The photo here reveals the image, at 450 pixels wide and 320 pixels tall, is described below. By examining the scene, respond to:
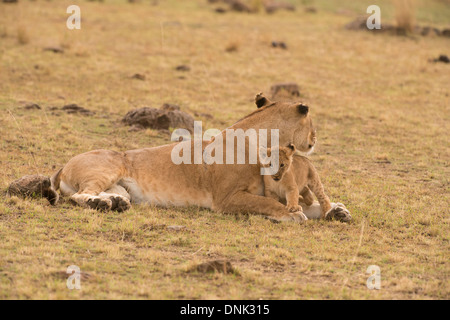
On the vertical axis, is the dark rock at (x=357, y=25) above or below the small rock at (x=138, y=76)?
above

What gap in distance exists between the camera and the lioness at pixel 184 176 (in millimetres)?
7430

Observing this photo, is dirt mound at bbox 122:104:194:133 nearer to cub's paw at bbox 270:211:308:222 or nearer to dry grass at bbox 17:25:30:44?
cub's paw at bbox 270:211:308:222

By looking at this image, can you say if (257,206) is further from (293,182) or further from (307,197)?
(307,197)

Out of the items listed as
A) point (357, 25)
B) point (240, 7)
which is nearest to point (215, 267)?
point (357, 25)

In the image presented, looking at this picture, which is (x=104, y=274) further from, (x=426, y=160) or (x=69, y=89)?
(x=69, y=89)

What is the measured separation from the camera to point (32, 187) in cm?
749

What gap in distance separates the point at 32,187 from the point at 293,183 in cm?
288

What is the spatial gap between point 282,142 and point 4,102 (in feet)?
22.4

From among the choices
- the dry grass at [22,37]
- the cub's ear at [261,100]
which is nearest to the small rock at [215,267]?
the cub's ear at [261,100]

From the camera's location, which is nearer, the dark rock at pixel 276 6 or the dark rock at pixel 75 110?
the dark rock at pixel 75 110

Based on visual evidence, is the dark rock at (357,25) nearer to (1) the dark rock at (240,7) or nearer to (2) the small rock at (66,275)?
(1) the dark rock at (240,7)

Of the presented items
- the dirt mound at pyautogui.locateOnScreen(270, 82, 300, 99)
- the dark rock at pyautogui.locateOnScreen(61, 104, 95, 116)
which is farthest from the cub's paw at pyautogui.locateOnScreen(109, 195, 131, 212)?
the dirt mound at pyautogui.locateOnScreen(270, 82, 300, 99)

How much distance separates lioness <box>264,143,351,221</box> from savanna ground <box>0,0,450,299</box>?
30cm
